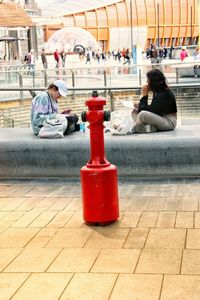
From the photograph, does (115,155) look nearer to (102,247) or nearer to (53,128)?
(53,128)

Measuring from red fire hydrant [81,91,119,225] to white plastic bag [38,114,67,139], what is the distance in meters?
2.13

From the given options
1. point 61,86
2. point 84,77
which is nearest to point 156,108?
point 61,86

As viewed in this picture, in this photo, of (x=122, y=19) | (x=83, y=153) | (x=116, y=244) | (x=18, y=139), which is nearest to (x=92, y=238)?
(x=116, y=244)

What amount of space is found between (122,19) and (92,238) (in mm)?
105604

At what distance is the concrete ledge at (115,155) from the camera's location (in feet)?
23.7

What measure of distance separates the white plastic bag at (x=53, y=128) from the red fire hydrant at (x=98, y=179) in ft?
7.00

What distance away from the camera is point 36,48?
7312cm

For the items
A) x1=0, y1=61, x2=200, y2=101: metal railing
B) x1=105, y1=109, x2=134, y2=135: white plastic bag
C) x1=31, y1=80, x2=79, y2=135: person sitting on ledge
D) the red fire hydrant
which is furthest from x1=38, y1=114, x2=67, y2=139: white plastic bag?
x1=0, y1=61, x2=200, y2=101: metal railing

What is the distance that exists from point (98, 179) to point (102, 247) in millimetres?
669

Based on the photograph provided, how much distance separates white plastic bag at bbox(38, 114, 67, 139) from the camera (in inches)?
299

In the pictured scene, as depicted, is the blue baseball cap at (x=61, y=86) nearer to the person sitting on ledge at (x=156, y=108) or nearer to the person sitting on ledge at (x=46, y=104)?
the person sitting on ledge at (x=46, y=104)

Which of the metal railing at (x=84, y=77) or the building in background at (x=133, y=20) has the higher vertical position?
the building in background at (x=133, y=20)

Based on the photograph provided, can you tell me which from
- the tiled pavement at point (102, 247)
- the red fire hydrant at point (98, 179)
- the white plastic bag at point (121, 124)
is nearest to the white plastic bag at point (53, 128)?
the white plastic bag at point (121, 124)

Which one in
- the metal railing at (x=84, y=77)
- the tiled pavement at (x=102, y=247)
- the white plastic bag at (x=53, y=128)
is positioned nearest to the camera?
the tiled pavement at (x=102, y=247)
